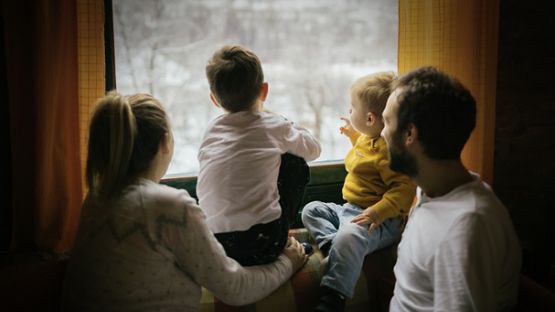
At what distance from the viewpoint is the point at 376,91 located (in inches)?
70.4

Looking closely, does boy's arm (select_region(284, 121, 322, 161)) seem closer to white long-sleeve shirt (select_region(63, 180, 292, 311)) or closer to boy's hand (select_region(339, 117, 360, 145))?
boy's hand (select_region(339, 117, 360, 145))

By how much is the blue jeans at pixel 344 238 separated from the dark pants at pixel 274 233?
200 mm

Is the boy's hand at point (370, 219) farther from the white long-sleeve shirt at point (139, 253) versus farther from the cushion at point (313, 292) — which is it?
the white long-sleeve shirt at point (139, 253)

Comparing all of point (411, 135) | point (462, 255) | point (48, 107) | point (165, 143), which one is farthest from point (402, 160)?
point (48, 107)

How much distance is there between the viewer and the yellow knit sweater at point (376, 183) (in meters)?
1.80

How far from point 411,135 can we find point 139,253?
2.55 ft

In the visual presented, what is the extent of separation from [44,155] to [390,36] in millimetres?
1637

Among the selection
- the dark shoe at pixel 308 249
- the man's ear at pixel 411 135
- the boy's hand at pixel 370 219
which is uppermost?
the man's ear at pixel 411 135

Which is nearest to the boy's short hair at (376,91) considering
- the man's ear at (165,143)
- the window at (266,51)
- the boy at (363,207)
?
the boy at (363,207)

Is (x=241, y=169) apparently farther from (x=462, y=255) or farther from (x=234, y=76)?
(x=462, y=255)

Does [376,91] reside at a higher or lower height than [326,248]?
higher

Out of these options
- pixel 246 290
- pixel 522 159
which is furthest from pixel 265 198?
pixel 522 159

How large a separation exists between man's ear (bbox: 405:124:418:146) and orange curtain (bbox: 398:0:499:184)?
973 millimetres

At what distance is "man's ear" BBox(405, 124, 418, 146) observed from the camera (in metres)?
1.23
